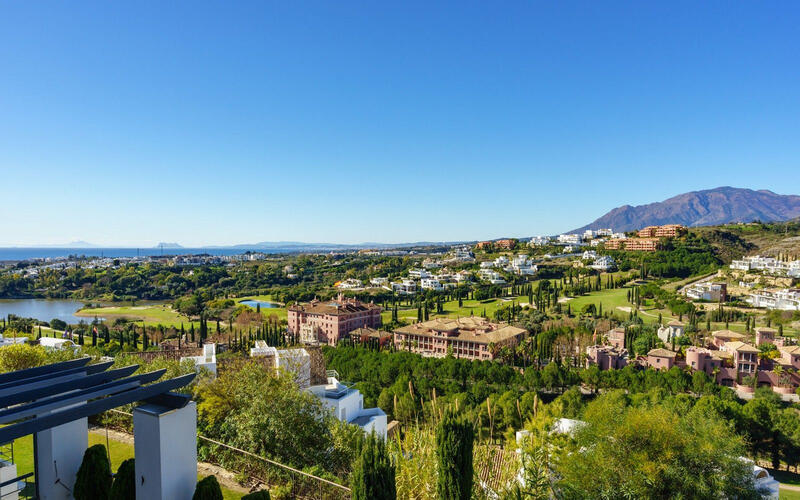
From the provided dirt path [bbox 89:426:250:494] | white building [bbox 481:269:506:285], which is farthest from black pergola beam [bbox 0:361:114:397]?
white building [bbox 481:269:506:285]

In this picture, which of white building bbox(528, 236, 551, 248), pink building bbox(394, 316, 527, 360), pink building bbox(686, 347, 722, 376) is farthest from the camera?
white building bbox(528, 236, 551, 248)

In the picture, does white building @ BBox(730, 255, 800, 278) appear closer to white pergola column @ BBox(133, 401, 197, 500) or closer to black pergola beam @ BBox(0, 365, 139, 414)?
white pergola column @ BBox(133, 401, 197, 500)

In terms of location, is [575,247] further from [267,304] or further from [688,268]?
[267,304]

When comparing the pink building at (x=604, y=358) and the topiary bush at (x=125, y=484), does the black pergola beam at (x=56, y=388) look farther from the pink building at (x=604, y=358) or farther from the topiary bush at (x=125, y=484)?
the pink building at (x=604, y=358)

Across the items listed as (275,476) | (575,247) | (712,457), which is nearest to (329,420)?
(275,476)

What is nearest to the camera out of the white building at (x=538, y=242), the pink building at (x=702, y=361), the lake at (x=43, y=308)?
the pink building at (x=702, y=361)

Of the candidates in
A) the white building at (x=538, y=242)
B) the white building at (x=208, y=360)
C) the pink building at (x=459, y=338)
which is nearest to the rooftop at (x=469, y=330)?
the pink building at (x=459, y=338)
